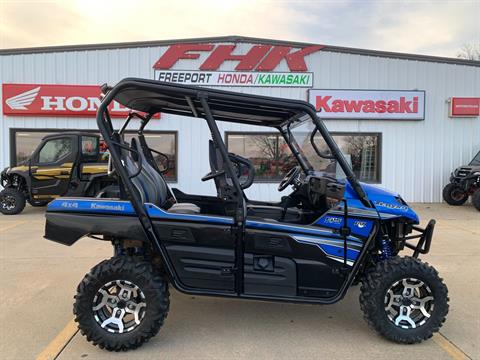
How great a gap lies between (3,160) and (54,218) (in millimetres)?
10444

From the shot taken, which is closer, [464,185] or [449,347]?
[449,347]

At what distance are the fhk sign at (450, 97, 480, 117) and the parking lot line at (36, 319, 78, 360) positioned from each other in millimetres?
12479

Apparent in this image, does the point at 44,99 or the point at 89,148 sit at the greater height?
the point at 44,99

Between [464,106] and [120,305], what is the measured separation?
41.3 feet

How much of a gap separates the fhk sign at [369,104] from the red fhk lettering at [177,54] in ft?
11.8

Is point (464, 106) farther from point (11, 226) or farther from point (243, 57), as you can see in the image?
point (11, 226)

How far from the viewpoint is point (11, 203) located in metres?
10.0

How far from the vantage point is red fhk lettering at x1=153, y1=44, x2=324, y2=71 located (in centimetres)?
1232

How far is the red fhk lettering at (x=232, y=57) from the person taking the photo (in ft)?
40.4

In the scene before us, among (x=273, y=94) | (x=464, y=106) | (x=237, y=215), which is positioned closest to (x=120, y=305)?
(x=237, y=215)

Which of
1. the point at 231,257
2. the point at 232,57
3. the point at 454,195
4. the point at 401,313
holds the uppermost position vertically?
the point at 232,57

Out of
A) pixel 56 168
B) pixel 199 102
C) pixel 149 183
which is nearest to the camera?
pixel 199 102

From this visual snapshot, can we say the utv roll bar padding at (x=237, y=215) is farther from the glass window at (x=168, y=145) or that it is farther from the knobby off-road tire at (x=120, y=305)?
the glass window at (x=168, y=145)

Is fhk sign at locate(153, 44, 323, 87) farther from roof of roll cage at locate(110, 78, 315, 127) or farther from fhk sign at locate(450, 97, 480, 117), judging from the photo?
roof of roll cage at locate(110, 78, 315, 127)
